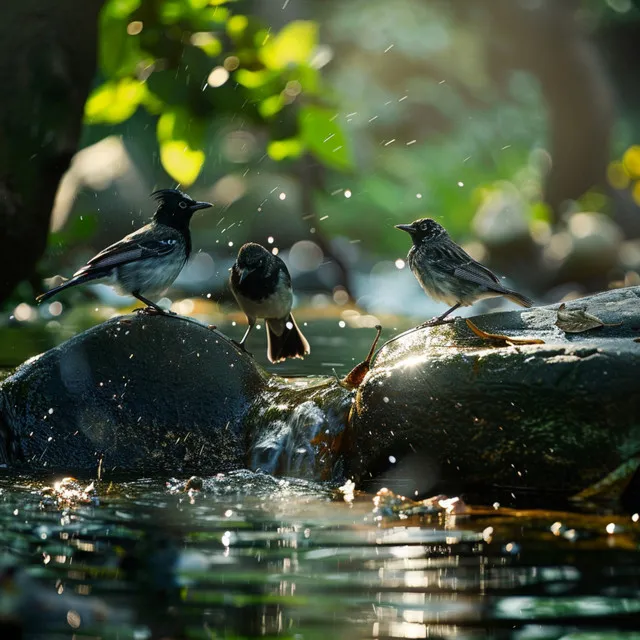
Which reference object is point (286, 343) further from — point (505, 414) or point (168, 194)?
point (505, 414)

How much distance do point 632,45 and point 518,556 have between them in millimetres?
25004

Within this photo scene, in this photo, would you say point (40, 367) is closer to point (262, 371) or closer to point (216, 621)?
point (262, 371)

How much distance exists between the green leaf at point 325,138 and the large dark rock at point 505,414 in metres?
1.33

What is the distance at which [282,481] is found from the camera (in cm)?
566

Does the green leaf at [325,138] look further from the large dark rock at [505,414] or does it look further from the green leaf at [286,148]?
the large dark rock at [505,414]

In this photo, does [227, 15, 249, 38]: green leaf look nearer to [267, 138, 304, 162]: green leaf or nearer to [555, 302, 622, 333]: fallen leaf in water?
[267, 138, 304, 162]: green leaf

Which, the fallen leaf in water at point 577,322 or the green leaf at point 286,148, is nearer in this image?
the fallen leaf in water at point 577,322

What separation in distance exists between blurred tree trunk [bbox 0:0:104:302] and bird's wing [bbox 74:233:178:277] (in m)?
0.97

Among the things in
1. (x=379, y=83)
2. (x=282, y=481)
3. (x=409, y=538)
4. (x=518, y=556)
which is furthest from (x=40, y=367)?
(x=379, y=83)

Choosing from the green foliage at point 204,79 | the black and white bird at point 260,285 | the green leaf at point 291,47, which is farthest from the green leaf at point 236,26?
the black and white bird at point 260,285

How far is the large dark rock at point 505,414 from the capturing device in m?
4.89

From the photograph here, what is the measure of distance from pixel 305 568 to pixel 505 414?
1.55 meters

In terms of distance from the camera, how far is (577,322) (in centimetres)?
593

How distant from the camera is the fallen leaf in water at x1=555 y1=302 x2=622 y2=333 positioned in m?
5.88
